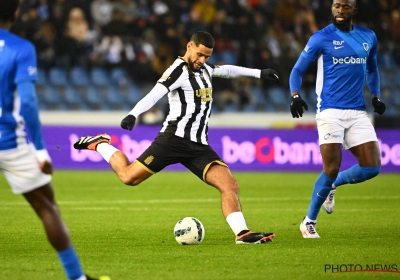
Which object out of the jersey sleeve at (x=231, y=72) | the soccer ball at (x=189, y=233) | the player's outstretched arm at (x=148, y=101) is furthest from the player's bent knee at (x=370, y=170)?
the player's outstretched arm at (x=148, y=101)

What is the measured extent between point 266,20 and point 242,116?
3128mm

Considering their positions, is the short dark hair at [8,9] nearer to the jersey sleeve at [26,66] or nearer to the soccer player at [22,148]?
the soccer player at [22,148]

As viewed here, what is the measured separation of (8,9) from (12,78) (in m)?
0.48

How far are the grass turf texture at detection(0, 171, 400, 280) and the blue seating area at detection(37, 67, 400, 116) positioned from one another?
5.18 metres

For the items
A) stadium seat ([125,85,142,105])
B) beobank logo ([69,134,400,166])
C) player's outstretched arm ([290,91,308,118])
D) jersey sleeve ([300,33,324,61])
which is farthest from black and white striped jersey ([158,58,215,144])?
stadium seat ([125,85,142,105])

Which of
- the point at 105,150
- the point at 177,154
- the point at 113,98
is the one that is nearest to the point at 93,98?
the point at 113,98

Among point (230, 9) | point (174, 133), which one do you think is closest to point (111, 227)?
point (174, 133)

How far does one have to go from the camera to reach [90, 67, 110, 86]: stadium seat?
68.2ft

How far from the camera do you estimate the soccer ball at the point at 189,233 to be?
25.1 feet

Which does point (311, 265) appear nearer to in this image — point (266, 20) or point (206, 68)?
point (206, 68)

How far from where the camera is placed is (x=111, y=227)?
9.18 metres

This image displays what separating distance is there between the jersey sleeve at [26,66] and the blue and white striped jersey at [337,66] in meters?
3.72

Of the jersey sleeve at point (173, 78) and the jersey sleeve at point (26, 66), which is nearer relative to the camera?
the jersey sleeve at point (26, 66)

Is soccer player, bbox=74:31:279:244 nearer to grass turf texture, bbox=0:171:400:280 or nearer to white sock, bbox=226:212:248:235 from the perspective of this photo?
white sock, bbox=226:212:248:235
